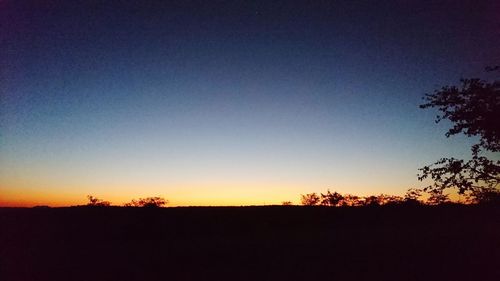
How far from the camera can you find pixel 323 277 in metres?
14.8

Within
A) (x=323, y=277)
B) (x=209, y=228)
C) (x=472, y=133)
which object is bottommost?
(x=323, y=277)

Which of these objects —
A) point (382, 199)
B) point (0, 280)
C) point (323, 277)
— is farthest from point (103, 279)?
point (382, 199)

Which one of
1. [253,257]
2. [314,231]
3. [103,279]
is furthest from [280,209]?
[103,279]

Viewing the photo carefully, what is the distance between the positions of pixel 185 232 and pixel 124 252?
819 cm

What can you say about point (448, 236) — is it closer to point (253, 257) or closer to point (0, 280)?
point (253, 257)

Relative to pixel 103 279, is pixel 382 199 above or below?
above

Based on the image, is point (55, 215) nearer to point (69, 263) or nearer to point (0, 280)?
point (69, 263)

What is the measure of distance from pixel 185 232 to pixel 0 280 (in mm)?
14669

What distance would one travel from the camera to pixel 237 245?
890 inches

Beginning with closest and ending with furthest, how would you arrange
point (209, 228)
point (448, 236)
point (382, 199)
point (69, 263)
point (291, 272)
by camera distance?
point (291, 272) < point (69, 263) < point (448, 236) < point (209, 228) < point (382, 199)

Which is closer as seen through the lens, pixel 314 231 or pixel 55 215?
pixel 55 215

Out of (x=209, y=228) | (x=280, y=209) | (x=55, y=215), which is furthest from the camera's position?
(x=280, y=209)

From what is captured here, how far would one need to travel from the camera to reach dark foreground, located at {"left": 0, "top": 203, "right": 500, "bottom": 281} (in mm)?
15547

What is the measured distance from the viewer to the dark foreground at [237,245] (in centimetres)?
1555
